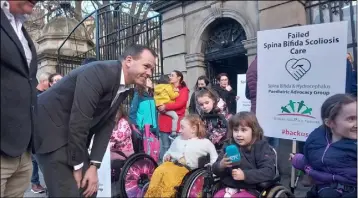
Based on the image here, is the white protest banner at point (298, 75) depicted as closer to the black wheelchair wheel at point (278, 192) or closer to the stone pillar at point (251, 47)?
the black wheelchair wheel at point (278, 192)

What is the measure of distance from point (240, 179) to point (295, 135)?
143 cm

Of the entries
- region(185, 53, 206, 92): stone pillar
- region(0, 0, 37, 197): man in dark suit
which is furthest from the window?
region(0, 0, 37, 197): man in dark suit

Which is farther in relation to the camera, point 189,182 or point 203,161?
point 203,161

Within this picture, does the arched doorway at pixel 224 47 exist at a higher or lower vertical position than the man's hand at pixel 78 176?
higher

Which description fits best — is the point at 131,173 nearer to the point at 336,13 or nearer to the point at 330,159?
the point at 330,159

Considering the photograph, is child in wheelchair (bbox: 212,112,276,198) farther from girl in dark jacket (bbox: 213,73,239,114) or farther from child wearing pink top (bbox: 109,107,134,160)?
girl in dark jacket (bbox: 213,73,239,114)

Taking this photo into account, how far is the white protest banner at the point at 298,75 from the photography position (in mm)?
4160

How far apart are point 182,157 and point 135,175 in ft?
2.40

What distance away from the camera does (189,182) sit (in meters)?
3.96

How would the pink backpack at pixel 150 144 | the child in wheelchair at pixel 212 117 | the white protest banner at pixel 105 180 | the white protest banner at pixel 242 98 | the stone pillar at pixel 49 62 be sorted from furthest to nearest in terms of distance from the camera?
1. the stone pillar at pixel 49 62
2. the white protest banner at pixel 242 98
3. the pink backpack at pixel 150 144
4. the child in wheelchair at pixel 212 117
5. the white protest banner at pixel 105 180

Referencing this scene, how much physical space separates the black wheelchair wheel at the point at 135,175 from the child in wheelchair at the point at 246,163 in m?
1.42

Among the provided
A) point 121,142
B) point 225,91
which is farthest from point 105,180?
point 225,91

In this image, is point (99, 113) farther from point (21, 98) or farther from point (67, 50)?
point (67, 50)

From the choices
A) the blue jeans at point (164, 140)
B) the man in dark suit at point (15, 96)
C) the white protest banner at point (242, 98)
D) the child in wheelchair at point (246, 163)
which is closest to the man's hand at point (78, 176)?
the man in dark suit at point (15, 96)
